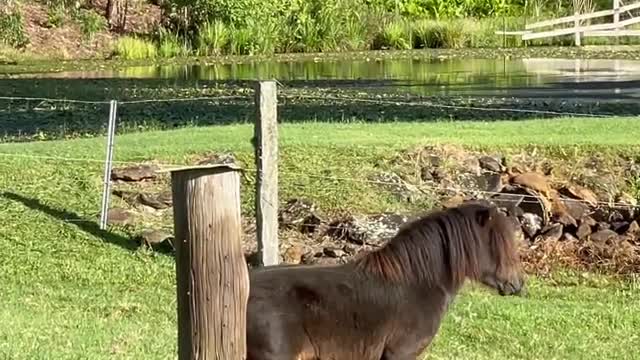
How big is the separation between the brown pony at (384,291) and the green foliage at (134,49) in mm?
32049

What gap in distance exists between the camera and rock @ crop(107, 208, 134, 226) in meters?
12.6

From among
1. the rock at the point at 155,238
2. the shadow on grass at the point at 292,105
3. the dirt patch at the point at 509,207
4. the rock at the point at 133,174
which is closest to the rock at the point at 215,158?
the dirt patch at the point at 509,207

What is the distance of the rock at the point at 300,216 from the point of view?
41.4 feet

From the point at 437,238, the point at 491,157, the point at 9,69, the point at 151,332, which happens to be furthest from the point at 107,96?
the point at 437,238

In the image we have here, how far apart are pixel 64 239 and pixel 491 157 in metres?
4.77

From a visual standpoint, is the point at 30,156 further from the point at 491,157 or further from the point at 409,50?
the point at 409,50

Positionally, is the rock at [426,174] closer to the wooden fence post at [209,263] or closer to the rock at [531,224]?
the rock at [531,224]

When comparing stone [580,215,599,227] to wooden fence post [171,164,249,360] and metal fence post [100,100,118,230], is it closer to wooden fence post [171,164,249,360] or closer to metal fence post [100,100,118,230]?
metal fence post [100,100,118,230]

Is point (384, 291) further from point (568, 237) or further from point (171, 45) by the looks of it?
point (171, 45)

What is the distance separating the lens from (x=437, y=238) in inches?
275

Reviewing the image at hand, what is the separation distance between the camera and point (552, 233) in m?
12.7

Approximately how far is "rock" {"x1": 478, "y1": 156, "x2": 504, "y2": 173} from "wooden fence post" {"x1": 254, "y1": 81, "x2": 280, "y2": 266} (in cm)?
394

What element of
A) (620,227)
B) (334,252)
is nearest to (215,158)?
(334,252)

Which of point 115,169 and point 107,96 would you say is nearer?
point 115,169
